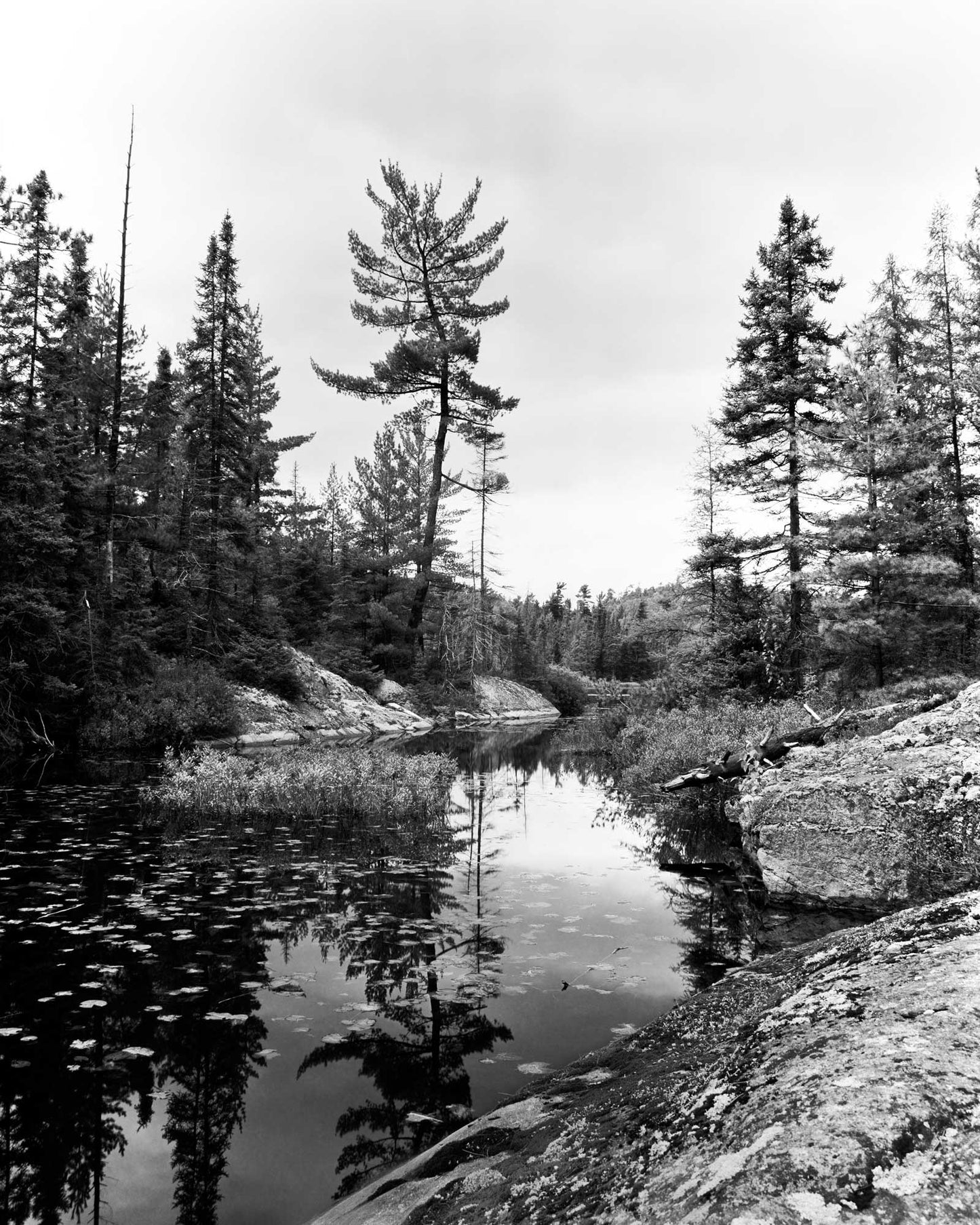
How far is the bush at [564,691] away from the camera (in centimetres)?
5466

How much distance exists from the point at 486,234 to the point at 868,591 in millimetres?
21681

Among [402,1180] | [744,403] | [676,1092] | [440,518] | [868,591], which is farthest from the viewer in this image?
[440,518]

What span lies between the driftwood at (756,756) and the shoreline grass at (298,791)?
490 centimetres

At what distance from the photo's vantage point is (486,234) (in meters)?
28.9

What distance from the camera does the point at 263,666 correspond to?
26.8 meters

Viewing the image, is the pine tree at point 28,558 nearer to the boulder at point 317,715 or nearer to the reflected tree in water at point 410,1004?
the boulder at point 317,715

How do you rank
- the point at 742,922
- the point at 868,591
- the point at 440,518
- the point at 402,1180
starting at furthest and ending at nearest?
1. the point at 440,518
2. the point at 868,591
3. the point at 742,922
4. the point at 402,1180

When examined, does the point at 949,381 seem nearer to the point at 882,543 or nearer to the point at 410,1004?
the point at 882,543

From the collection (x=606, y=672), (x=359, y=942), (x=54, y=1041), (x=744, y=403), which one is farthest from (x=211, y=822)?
(x=606, y=672)

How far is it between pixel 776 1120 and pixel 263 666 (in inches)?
1066

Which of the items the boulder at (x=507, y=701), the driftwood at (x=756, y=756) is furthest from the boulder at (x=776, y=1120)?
the boulder at (x=507, y=701)

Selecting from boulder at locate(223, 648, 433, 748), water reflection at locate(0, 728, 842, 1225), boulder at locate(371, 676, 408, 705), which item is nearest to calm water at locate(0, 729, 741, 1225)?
water reflection at locate(0, 728, 842, 1225)

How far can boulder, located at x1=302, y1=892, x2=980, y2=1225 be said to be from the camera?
4.24 feet

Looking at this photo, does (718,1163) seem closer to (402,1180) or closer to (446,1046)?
(402,1180)
